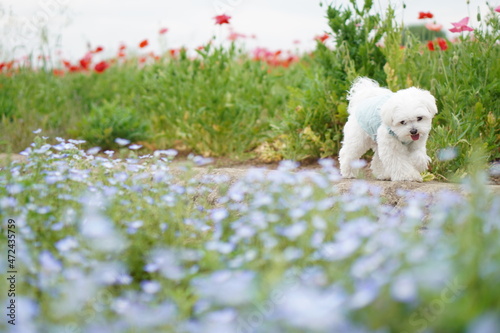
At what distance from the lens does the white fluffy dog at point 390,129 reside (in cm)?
394

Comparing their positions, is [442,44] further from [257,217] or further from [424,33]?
[257,217]

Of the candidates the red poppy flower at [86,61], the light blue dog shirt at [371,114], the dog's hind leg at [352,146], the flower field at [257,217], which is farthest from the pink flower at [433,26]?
the red poppy flower at [86,61]

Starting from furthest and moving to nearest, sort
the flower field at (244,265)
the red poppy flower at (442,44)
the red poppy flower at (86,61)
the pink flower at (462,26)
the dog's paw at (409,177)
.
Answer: the red poppy flower at (86,61)
the red poppy flower at (442,44)
the pink flower at (462,26)
the dog's paw at (409,177)
the flower field at (244,265)

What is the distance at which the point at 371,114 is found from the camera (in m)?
4.26

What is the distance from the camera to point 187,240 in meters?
3.25

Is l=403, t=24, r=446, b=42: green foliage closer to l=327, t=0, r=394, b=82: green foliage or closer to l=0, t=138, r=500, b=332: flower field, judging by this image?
l=327, t=0, r=394, b=82: green foliage

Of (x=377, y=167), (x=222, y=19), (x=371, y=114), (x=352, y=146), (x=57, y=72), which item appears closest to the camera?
(x=371, y=114)

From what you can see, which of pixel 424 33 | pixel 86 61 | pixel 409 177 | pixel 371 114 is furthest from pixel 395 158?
pixel 86 61

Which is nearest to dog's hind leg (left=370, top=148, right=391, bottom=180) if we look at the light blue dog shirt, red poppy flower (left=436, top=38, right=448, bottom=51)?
the light blue dog shirt

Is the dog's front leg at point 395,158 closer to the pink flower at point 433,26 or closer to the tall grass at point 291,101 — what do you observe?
the tall grass at point 291,101

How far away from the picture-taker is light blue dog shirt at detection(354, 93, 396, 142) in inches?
167

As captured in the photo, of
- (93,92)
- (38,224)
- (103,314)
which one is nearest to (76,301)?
(103,314)

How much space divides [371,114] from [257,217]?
1.99 m

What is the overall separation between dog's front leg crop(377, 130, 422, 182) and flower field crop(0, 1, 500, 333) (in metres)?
0.33
